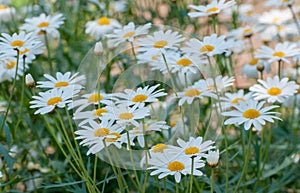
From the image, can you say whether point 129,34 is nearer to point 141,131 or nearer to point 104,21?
point 141,131

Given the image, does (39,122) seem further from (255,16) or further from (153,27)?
(255,16)

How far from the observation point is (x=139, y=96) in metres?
1.11

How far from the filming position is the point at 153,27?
134cm

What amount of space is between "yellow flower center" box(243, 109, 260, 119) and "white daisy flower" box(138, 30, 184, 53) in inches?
7.7

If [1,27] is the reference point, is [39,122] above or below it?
below

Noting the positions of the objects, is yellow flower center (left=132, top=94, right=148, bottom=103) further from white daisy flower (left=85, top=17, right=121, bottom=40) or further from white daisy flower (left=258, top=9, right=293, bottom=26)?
white daisy flower (left=258, top=9, right=293, bottom=26)

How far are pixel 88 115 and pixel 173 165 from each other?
18 cm

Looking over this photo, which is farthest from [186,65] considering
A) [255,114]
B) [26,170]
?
[26,170]

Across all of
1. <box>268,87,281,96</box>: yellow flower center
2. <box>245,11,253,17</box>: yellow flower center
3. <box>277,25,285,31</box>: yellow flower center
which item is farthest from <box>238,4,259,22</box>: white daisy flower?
<box>268,87,281,96</box>: yellow flower center

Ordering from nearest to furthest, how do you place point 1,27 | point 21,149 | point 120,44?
point 120,44 → point 21,149 → point 1,27

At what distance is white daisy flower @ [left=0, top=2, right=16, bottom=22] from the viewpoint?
1.89 meters

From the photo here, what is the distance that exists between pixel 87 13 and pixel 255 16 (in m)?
0.54

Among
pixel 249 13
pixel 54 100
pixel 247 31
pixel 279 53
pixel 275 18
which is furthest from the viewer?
pixel 249 13

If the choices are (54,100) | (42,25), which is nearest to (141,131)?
(54,100)
